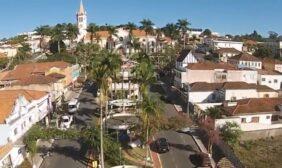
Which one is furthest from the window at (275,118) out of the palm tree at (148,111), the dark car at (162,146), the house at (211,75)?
the palm tree at (148,111)

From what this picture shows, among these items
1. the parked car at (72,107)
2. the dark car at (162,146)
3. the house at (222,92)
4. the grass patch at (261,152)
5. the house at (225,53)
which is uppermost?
the house at (225,53)

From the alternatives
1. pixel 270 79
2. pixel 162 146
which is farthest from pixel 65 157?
pixel 270 79

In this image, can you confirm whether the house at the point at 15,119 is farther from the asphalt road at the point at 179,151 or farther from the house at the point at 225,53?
the house at the point at 225,53

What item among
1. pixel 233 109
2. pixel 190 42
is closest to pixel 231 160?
pixel 233 109

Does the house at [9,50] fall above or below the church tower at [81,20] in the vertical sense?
below

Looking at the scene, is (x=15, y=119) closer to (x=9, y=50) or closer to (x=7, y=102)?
(x=7, y=102)

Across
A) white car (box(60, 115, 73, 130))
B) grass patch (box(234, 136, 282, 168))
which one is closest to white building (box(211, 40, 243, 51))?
grass patch (box(234, 136, 282, 168))

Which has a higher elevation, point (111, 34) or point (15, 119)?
point (111, 34)
